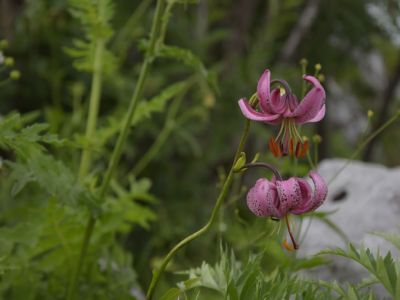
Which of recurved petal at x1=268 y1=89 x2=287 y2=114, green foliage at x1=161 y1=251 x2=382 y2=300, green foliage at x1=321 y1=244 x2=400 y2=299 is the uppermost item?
recurved petal at x1=268 y1=89 x2=287 y2=114

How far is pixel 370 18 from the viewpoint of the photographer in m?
5.44

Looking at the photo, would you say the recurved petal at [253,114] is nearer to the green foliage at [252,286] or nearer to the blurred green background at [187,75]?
the green foliage at [252,286]

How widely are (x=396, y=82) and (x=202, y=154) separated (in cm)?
178

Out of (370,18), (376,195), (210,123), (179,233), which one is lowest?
(179,233)

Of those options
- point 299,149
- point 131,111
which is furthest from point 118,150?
point 299,149

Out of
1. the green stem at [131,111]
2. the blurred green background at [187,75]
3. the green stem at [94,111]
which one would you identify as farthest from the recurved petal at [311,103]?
the blurred green background at [187,75]

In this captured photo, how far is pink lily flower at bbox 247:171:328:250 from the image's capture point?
5.14ft

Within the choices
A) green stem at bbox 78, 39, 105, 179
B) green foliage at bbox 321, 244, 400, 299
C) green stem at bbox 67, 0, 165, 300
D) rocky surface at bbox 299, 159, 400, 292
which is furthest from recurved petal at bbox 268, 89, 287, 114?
rocky surface at bbox 299, 159, 400, 292

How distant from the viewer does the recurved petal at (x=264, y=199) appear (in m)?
1.56

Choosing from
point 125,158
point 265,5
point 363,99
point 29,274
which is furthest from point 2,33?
point 363,99

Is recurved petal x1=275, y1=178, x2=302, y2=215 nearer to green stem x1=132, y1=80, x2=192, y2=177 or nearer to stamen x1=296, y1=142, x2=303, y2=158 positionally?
stamen x1=296, y1=142, x2=303, y2=158

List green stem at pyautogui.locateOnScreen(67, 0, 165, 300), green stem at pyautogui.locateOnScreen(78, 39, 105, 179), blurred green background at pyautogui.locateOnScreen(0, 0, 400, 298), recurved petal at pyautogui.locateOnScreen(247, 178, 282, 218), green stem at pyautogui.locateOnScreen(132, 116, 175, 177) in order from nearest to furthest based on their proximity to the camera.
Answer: recurved petal at pyautogui.locateOnScreen(247, 178, 282, 218)
green stem at pyautogui.locateOnScreen(67, 0, 165, 300)
green stem at pyautogui.locateOnScreen(78, 39, 105, 179)
green stem at pyautogui.locateOnScreen(132, 116, 175, 177)
blurred green background at pyautogui.locateOnScreen(0, 0, 400, 298)

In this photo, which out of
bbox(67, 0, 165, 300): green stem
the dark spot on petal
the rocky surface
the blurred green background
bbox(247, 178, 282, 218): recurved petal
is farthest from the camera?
the blurred green background

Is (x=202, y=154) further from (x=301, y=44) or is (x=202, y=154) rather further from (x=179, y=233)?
(x=301, y=44)
